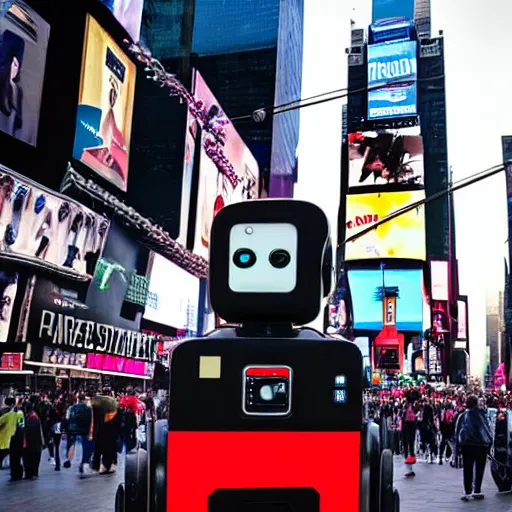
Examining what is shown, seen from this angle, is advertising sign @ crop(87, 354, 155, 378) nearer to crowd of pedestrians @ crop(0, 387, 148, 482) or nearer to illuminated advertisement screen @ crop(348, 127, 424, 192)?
crowd of pedestrians @ crop(0, 387, 148, 482)

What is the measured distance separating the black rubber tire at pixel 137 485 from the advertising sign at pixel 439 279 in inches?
3324

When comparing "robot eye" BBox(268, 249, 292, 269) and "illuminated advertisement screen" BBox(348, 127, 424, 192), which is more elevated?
"illuminated advertisement screen" BBox(348, 127, 424, 192)

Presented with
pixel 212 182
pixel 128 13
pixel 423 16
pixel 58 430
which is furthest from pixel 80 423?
pixel 423 16

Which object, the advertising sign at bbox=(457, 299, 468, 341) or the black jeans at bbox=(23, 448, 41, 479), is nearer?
the black jeans at bbox=(23, 448, 41, 479)

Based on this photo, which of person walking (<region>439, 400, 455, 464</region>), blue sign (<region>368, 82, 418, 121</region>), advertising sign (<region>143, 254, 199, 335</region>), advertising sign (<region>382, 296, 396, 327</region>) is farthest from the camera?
blue sign (<region>368, 82, 418, 121</region>)

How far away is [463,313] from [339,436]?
118 meters

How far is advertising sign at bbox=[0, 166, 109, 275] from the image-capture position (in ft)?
48.3

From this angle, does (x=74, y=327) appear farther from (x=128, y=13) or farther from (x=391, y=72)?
(x=391, y=72)

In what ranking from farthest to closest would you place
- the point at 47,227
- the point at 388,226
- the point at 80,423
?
the point at 388,226
the point at 47,227
the point at 80,423

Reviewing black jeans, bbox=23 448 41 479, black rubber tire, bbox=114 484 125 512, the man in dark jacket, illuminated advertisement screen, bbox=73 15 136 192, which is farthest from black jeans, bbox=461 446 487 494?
illuminated advertisement screen, bbox=73 15 136 192

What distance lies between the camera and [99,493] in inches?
459

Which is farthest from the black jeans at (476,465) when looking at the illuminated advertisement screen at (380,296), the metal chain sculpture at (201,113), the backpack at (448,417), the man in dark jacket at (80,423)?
the illuminated advertisement screen at (380,296)

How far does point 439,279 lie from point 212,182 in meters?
63.3

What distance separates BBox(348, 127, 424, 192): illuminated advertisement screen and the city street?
51963mm
